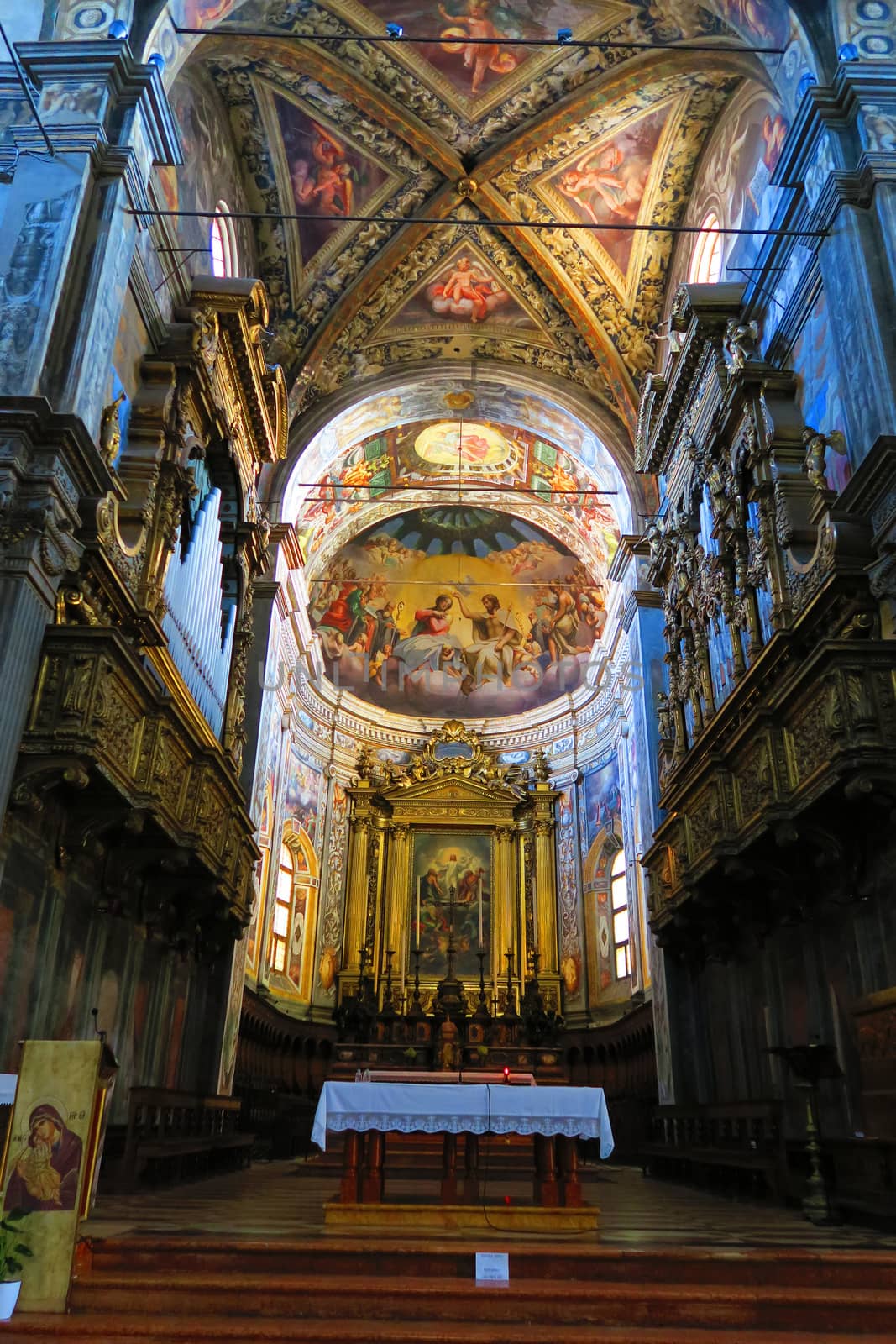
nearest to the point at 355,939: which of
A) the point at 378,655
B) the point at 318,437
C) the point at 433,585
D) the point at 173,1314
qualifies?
the point at 378,655

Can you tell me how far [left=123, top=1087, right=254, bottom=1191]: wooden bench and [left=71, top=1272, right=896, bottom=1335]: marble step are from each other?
4793mm

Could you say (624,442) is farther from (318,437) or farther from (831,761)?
(831,761)

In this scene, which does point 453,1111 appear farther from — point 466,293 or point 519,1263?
point 466,293

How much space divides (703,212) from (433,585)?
40.6ft

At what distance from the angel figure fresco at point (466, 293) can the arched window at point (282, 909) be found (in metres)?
11.6

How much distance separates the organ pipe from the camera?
11.7 m

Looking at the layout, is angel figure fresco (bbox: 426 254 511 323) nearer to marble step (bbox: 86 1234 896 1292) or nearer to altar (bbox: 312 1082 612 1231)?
altar (bbox: 312 1082 612 1231)

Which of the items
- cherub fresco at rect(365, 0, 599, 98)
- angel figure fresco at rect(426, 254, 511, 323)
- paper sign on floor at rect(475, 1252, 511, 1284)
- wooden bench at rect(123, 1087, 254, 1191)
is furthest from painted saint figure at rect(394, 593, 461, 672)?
paper sign on floor at rect(475, 1252, 511, 1284)

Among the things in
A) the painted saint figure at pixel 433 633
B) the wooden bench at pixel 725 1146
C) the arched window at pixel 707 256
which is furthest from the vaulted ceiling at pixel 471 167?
the wooden bench at pixel 725 1146

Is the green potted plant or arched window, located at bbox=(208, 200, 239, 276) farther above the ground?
arched window, located at bbox=(208, 200, 239, 276)

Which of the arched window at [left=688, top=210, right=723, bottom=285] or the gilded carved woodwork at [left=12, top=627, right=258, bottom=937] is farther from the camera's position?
the arched window at [left=688, top=210, right=723, bottom=285]

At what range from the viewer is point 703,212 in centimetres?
1569

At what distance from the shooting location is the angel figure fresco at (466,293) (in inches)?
745

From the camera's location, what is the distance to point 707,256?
1560 centimetres
